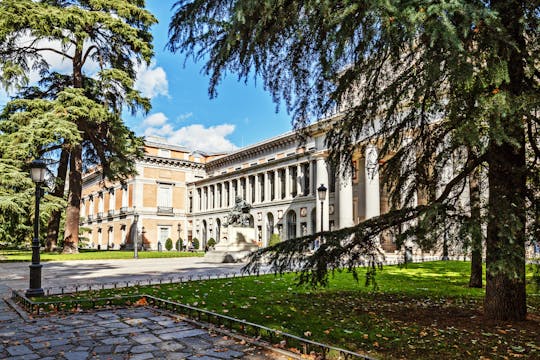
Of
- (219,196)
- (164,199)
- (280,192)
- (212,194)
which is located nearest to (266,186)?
(280,192)

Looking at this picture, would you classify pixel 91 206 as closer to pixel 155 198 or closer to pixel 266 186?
pixel 155 198

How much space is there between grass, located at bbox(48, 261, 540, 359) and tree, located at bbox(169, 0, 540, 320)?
754mm

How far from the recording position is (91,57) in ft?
92.5

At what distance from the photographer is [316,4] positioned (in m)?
4.73

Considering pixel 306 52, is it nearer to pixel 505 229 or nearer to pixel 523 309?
pixel 505 229

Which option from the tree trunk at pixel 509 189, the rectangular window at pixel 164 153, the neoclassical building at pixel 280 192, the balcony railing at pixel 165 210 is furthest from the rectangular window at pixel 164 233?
the tree trunk at pixel 509 189

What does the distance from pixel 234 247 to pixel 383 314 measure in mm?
18028

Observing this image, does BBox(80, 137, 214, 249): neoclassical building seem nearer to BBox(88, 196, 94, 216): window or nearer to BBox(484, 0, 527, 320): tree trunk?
BBox(88, 196, 94, 216): window

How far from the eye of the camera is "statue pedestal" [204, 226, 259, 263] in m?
23.5

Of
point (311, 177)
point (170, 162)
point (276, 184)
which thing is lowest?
point (276, 184)

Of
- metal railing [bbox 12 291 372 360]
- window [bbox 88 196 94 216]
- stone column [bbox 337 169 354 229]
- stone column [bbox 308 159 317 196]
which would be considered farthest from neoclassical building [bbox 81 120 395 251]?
metal railing [bbox 12 291 372 360]

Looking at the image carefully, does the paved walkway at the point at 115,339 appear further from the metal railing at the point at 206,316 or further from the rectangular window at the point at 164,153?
the rectangular window at the point at 164,153

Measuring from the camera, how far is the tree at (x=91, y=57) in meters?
22.7

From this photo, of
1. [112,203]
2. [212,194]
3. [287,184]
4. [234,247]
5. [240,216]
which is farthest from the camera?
[112,203]
